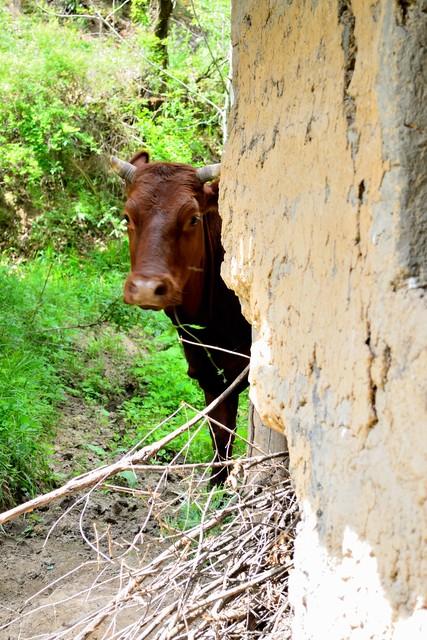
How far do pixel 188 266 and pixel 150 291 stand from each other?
47cm

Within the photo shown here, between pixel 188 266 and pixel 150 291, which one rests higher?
pixel 188 266

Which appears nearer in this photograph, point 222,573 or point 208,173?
point 222,573

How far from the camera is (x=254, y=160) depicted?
2992 mm

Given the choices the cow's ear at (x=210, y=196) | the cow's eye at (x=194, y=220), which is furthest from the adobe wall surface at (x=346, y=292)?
the cow's ear at (x=210, y=196)

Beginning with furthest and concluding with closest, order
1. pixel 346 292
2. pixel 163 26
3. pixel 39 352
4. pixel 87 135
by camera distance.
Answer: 1. pixel 163 26
2. pixel 87 135
3. pixel 39 352
4. pixel 346 292

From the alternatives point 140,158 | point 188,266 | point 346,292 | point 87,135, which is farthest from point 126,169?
point 87,135

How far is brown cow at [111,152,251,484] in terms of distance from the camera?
5258 mm

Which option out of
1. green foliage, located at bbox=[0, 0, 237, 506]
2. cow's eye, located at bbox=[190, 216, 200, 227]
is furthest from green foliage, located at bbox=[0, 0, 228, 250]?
cow's eye, located at bbox=[190, 216, 200, 227]

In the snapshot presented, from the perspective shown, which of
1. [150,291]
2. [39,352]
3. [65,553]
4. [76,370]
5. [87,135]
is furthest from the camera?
[87,135]

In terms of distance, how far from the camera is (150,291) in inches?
202

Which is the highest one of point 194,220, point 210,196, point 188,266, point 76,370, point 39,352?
point 210,196

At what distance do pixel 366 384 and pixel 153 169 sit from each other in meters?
3.78

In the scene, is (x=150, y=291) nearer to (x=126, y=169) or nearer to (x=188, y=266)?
(x=188, y=266)

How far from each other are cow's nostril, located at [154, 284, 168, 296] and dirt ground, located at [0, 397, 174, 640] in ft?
3.86
